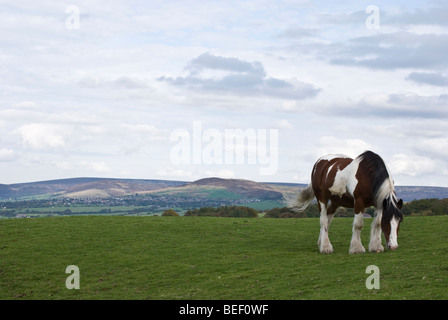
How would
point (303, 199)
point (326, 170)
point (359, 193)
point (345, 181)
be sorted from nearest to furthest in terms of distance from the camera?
1. point (359, 193)
2. point (345, 181)
3. point (326, 170)
4. point (303, 199)

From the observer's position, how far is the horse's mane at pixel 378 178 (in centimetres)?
1867

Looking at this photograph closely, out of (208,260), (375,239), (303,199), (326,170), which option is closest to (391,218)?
(375,239)

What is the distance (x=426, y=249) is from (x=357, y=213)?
111 inches

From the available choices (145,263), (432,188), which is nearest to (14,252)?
(145,263)

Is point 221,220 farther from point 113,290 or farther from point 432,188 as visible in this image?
point 432,188

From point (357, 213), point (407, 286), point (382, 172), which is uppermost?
point (382, 172)

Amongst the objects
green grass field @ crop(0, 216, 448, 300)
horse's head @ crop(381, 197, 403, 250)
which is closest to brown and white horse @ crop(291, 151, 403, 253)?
horse's head @ crop(381, 197, 403, 250)

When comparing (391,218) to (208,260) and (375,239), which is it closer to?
(375,239)

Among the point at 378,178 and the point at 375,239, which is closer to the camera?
the point at 378,178

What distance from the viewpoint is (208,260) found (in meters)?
21.3

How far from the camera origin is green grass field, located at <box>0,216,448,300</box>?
1511 centimetres

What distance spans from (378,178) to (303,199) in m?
5.32

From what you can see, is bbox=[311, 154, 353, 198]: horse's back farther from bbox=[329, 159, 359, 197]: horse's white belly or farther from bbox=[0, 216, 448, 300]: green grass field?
bbox=[0, 216, 448, 300]: green grass field
